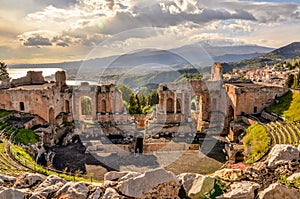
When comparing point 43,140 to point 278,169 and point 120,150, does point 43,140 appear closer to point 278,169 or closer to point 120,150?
point 120,150

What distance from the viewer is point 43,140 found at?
77.4ft

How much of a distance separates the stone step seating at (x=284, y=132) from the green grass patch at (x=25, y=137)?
18.9 meters

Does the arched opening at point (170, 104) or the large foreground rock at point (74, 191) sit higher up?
the arched opening at point (170, 104)

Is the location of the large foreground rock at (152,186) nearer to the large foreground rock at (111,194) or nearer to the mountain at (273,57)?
the large foreground rock at (111,194)

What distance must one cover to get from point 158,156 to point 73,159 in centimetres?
726

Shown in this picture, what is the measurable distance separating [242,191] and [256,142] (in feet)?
39.6

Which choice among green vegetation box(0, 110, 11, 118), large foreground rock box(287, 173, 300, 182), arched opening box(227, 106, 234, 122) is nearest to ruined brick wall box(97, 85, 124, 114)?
green vegetation box(0, 110, 11, 118)

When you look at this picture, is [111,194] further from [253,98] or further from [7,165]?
[253,98]

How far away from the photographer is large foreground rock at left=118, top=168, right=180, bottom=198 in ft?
26.7

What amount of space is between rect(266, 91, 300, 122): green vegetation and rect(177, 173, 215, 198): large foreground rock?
56.6ft

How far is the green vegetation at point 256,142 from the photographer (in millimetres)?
17016

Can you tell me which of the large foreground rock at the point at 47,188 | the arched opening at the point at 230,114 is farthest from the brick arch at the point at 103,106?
the large foreground rock at the point at 47,188

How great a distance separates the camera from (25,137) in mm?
21125

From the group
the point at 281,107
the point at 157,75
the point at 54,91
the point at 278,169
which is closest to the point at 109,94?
the point at 54,91
